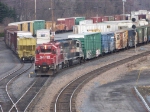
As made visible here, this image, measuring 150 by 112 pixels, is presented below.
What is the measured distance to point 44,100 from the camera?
26422 millimetres

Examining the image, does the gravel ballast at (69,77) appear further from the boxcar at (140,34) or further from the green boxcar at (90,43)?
the boxcar at (140,34)

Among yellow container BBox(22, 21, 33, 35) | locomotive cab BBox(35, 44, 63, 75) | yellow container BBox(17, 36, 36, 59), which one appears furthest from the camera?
yellow container BBox(22, 21, 33, 35)

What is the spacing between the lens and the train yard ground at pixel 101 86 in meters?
24.2

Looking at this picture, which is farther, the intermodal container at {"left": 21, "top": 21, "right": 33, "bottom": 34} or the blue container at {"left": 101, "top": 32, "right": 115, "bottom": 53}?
the intermodal container at {"left": 21, "top": 21, "right": 33, "bottom": 34}

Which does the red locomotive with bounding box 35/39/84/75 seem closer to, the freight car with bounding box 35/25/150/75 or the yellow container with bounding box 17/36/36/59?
the freight car with bounding box 35/25/150/75

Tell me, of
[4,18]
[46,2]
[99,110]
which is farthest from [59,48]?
[46,2]

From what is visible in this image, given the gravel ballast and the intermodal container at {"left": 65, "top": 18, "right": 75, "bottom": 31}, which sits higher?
the intermodal container at {"left": 65, "top": 18, "right": 75, "bottom": 31}

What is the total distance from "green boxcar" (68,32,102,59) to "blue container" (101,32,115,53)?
36.7 inches

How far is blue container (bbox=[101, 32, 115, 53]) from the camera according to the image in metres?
47.5

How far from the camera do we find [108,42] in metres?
48.4

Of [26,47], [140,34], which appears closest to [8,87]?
[26,47]

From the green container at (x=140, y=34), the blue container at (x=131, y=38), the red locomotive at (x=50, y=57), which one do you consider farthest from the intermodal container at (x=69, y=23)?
the red locomotive at (x=50, y=57)

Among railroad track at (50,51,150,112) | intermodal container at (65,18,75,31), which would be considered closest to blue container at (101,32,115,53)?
railroad track at (50,51,150,112)

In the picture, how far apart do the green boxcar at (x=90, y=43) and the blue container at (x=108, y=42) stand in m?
0.93
